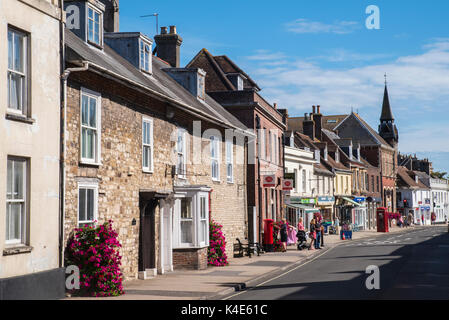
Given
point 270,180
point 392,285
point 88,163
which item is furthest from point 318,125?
point 88,163

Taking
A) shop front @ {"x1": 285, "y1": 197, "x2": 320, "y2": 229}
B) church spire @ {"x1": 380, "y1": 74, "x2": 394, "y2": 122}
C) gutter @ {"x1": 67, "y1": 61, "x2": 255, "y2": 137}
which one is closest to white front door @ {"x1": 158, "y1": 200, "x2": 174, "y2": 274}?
gutter @ {"x1": 67, "y1": 61, "x2": 255, "y2": 137}

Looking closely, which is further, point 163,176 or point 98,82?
point 163,176

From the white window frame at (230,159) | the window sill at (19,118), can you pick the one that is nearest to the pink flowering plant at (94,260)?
the window sill at (19,118)

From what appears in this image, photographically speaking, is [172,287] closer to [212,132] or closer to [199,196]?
[199,196]

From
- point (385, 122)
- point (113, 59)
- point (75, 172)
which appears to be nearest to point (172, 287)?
point (75, 172)

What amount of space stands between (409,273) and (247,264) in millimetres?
6960

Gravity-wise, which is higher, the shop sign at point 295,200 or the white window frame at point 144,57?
the white window frame at point 144,57

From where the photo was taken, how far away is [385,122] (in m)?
92.2

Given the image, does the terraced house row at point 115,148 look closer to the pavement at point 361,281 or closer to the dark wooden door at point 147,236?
the dark wooden door at point 147,236

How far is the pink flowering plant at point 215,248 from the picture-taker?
2378 centimetres

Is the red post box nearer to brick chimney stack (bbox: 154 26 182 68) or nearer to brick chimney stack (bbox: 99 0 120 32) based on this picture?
brick chimney stack (bbox: 154 26 182 68)

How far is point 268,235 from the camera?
32.0 meters

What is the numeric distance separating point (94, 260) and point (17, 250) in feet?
7.69

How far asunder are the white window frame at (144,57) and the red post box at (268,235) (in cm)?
1142
